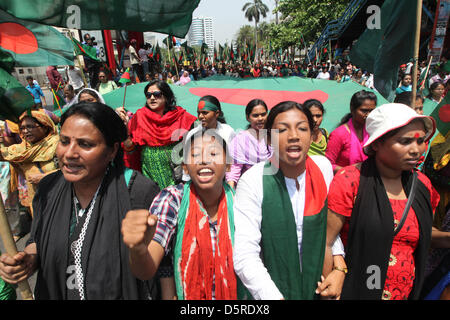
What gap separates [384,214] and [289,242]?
558 millimetres

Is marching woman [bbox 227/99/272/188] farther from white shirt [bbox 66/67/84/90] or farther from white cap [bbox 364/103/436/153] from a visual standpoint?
white shirt [bbox 66/67/84/90]

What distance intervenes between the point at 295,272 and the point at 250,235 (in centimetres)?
35

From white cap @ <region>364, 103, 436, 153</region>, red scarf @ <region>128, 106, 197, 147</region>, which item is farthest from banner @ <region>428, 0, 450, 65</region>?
red scarf @ <region>128, 106, 197, 147</region>

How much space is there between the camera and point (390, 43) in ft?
10.0

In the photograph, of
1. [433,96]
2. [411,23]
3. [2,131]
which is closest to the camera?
[411,23]

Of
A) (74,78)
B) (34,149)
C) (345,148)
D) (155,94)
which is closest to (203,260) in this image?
(345,148)

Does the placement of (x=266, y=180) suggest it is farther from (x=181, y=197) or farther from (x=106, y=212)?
(x=106, y=212)

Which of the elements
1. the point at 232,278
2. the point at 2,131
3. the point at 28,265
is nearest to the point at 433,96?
the point at 232,278

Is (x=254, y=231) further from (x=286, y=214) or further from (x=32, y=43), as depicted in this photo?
(x=32, y=43)

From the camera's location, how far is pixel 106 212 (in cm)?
140

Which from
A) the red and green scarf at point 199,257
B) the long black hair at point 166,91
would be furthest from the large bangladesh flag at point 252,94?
the red and green scarf at point 199,257

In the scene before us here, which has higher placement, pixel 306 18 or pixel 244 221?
pixel 306 18

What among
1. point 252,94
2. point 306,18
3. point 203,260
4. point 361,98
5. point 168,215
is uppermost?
point 306,18

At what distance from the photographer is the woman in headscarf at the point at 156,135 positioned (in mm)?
2672
